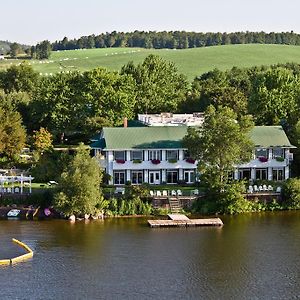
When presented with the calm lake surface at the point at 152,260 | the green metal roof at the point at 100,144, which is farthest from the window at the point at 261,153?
the green metal roof at the point at 100,144

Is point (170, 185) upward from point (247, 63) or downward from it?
downward

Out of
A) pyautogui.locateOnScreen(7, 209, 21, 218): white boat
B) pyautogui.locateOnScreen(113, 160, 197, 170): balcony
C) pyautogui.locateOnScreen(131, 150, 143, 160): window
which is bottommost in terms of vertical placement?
pyautogui.locateOnScreen(7, 209, 21, 218): white boat

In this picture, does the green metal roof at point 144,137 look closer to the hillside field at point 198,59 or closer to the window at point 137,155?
the window at point 137,155

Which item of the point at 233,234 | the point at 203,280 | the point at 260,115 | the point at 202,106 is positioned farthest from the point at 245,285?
the point at 202,106

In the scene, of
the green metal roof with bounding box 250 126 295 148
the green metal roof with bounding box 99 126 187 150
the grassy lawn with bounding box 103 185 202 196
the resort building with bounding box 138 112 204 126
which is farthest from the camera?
the resort building with bounding box 138 112 204 126

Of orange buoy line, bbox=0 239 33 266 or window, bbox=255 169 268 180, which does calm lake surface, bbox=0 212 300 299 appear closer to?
orange buoy line, bbox=0 239 33 266

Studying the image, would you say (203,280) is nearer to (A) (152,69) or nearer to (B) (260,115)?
(B) (260,115)

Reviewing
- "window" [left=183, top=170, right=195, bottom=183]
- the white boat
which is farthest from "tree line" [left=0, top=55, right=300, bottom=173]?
the white boat
